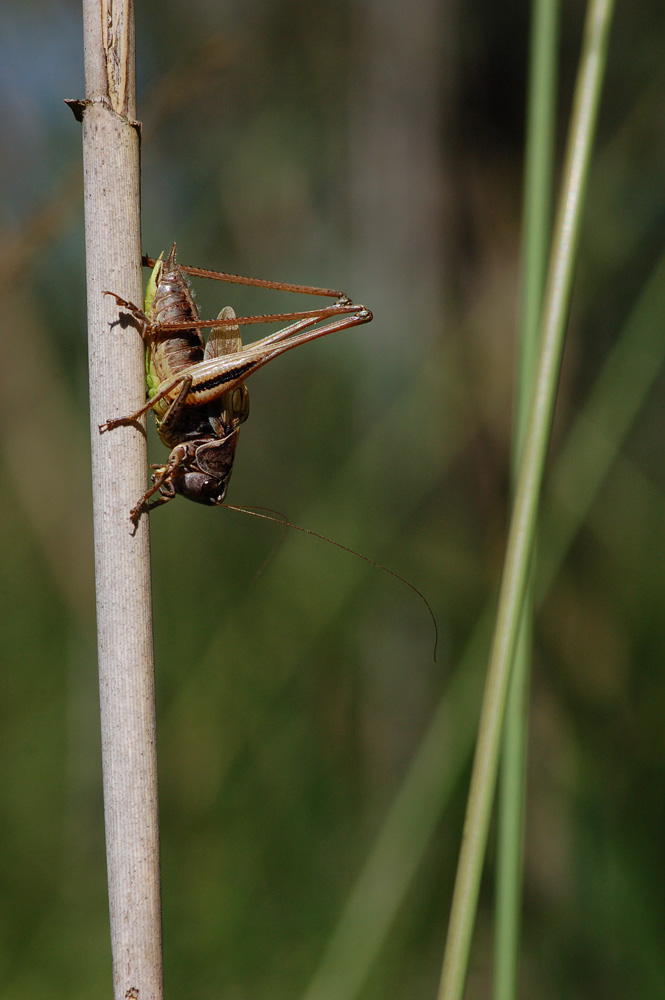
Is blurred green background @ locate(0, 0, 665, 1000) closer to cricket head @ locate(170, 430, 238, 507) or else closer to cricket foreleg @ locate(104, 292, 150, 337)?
cricket head @ locate(170, 430, 238, 507)

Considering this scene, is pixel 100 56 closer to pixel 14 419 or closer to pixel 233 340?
pixel 233 340

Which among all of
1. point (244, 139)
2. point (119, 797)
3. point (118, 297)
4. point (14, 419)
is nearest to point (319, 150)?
point (244, 139)

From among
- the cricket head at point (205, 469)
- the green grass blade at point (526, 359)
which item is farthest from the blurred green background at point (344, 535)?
the green grass blade at point (526, 359)

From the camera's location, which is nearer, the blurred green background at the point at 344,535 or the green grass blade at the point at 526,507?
the green grass blade at the point at 526,507

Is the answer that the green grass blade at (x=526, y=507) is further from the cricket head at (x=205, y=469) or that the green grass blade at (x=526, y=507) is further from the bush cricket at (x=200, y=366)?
the cricket head at (x=205, y=469)

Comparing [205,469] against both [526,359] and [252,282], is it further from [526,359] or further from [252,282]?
[526,359]

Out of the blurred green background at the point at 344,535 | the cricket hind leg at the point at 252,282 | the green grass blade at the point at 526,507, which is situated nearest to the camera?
the green grass blade at the point at 526,507

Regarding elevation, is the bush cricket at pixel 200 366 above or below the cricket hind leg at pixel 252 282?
below
